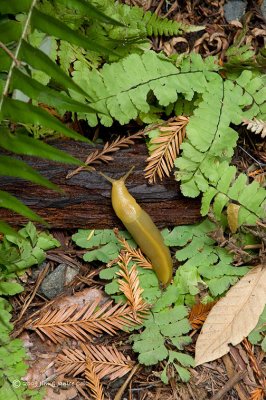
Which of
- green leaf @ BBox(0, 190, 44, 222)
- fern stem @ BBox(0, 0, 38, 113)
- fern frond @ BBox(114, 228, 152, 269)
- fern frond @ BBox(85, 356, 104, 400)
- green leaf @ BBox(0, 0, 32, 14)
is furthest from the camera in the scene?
fern frond @ BBox(114, 228, 152, 269)

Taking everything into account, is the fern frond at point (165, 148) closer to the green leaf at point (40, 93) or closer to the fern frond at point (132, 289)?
the fern frond at point (132, 289)

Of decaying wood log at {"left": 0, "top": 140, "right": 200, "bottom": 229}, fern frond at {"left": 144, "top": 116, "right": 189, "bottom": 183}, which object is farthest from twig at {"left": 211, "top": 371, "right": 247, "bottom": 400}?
fern frond at {"left": 144, "top": 116, "right": 189, "bottom": 183}

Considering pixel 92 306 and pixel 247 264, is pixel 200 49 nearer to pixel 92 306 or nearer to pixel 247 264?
pixel 247 264

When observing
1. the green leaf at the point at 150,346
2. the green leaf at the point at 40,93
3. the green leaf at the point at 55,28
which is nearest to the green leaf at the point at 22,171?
the green leaf at the point at 40,93

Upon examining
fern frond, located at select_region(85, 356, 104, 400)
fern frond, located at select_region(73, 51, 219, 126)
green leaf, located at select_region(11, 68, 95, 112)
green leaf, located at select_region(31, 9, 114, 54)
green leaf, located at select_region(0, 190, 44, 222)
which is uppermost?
green leaf, located at select_region(31, 9, 114, 54)

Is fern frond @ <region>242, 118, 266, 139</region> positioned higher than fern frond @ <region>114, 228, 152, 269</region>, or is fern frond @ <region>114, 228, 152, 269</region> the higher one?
fern frond @ <region>242, 118, 266, 139</region>

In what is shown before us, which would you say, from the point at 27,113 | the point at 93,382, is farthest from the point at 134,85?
the point at 93,382

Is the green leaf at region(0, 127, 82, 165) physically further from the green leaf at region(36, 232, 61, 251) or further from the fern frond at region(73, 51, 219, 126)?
the green leaf at region(36, 232, 61, 251)

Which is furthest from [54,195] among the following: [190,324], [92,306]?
[190,324]
